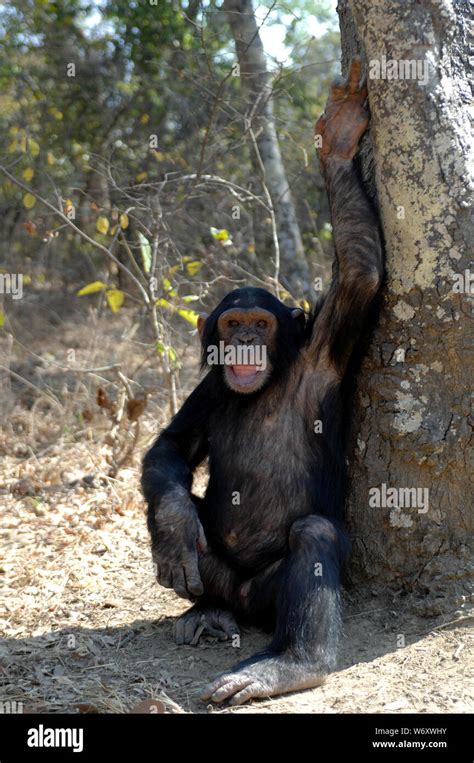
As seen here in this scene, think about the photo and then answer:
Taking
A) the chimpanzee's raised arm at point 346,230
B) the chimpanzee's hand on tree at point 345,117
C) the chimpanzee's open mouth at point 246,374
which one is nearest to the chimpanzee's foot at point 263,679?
the chimpanzee's open mouth at point 246,374

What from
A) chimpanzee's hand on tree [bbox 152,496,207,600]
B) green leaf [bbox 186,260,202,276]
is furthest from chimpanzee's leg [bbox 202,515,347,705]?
green leaf [bbox 186,260,202,276]

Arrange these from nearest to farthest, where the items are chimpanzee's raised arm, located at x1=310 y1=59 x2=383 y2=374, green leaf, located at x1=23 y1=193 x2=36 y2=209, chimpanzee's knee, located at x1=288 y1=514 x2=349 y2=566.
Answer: chimpanzee's knee, located at x1=288 y1=514 x2=349 y2=566
chimpanzee's raised arm, located at x1=310 y1=59 x2=383 y2=374
green leaf, located at x1=23 y1=193 x2=36 y2=209

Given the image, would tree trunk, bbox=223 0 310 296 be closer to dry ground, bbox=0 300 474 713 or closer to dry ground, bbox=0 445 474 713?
dry ground, bbox=0 300 474 713

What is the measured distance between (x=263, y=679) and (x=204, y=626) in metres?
0.97

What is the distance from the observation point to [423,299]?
4613 millimetres

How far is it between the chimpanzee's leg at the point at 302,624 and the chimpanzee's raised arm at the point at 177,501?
21.2 inches

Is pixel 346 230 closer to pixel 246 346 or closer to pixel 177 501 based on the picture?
pixel 246 346

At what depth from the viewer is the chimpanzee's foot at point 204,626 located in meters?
4.92

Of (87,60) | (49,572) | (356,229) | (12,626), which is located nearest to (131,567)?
(49,572)

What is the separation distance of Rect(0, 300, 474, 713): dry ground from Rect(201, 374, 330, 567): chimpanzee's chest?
0.58 m

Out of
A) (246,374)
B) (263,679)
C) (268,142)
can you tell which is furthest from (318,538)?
(268,142)

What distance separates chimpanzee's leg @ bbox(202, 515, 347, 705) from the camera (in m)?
4.04

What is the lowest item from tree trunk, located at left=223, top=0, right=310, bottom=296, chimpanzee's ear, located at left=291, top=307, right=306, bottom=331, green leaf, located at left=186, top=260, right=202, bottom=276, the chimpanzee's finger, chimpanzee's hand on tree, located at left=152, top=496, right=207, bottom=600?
the chimpanzee's finger

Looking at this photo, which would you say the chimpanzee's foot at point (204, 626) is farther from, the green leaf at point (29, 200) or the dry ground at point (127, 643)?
the green leaf at point (29, 200)
